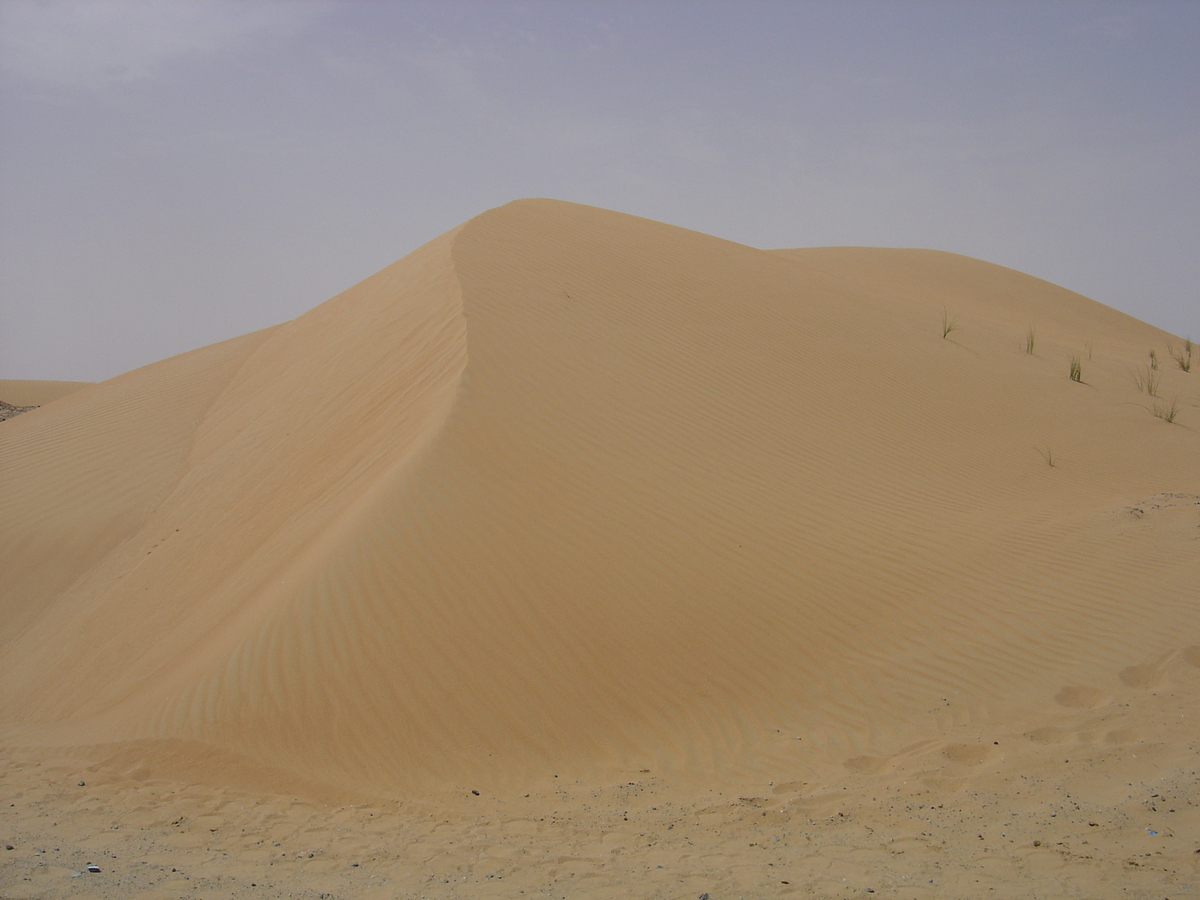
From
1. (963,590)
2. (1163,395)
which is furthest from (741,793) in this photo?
(1163,395)

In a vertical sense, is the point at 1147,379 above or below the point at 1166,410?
above

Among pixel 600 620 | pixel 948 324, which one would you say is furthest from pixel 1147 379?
pixel 600 620

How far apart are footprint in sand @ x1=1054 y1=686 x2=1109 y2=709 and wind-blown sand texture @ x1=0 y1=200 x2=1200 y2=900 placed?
0.03 meters

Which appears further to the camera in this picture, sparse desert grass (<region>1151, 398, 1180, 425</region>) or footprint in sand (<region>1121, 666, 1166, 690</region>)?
sparse desert grass (<region>1151, 398, 1180, 425</region>)

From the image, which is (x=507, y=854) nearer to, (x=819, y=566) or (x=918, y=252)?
(x=819, y=566)

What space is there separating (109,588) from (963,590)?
7.97 m

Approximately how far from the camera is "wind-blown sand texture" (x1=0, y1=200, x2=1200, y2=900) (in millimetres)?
3959

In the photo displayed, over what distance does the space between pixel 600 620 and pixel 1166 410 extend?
1009cm

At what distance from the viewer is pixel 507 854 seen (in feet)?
12.9

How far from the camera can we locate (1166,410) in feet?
38.2

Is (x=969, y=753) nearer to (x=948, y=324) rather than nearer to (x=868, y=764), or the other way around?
(x=868, y=764)

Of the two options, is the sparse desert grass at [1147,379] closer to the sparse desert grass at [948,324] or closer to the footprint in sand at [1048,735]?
the sparse desert grass at [948,324]

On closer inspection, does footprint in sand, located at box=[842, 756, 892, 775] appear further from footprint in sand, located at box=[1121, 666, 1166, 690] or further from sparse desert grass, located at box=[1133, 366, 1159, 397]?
sparse desert grass, located at box=[1133, 366, 1159, 397]

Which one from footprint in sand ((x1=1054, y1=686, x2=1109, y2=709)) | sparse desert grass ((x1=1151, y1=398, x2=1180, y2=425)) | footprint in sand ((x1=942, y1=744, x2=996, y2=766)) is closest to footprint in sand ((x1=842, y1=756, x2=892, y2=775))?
footprint in sand ((x1=942, y1=744, x2=996, y2=766))
